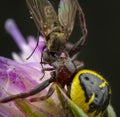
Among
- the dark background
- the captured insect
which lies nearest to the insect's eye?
the captured insect

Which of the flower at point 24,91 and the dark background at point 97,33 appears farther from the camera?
the dark background at point 97,33

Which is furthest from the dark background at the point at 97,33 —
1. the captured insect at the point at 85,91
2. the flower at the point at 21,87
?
the captured insect at the point at 85,91

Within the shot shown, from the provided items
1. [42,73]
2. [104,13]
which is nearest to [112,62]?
[104,13]

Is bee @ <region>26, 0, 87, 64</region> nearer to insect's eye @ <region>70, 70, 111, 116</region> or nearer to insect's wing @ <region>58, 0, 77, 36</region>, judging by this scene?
insect's wing @ <region>58, 0, 77, 36</region>

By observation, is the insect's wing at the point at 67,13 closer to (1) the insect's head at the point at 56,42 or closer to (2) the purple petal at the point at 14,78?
(1) the insect's head at the point at 56,42

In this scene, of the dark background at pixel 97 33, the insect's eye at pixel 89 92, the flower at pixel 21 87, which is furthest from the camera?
the dark background at pixel 97 33

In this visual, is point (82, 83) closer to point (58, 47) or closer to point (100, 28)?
point (58, 47)

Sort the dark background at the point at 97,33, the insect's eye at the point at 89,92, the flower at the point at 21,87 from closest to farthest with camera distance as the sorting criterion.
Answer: the insect's eye at the point at 89,92 → the flower at the point at 21,87 → the dark background at the point at 97,33
